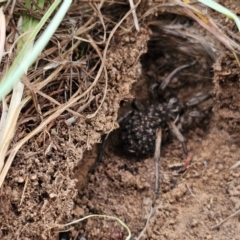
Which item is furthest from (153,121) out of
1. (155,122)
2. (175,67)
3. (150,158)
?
(175,67)

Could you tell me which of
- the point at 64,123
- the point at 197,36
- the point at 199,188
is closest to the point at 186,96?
the point at 197,36

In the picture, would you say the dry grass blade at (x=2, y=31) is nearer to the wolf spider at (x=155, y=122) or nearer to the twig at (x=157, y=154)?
the wolf spider at (x=155, y=122)

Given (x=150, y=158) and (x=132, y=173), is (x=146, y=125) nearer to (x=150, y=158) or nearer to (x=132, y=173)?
(x=150, y=158)

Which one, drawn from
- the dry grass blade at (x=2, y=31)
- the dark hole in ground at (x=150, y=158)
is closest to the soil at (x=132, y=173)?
the dark hole in ground at (x=150, y=158)

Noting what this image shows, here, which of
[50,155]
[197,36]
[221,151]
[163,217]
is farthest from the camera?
[197,36]

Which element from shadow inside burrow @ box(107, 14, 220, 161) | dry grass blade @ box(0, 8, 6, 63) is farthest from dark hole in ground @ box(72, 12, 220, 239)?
dry grass blade @ box(0, 8, 6, 63)

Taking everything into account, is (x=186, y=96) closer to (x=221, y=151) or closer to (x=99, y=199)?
(x=221, y=151)
